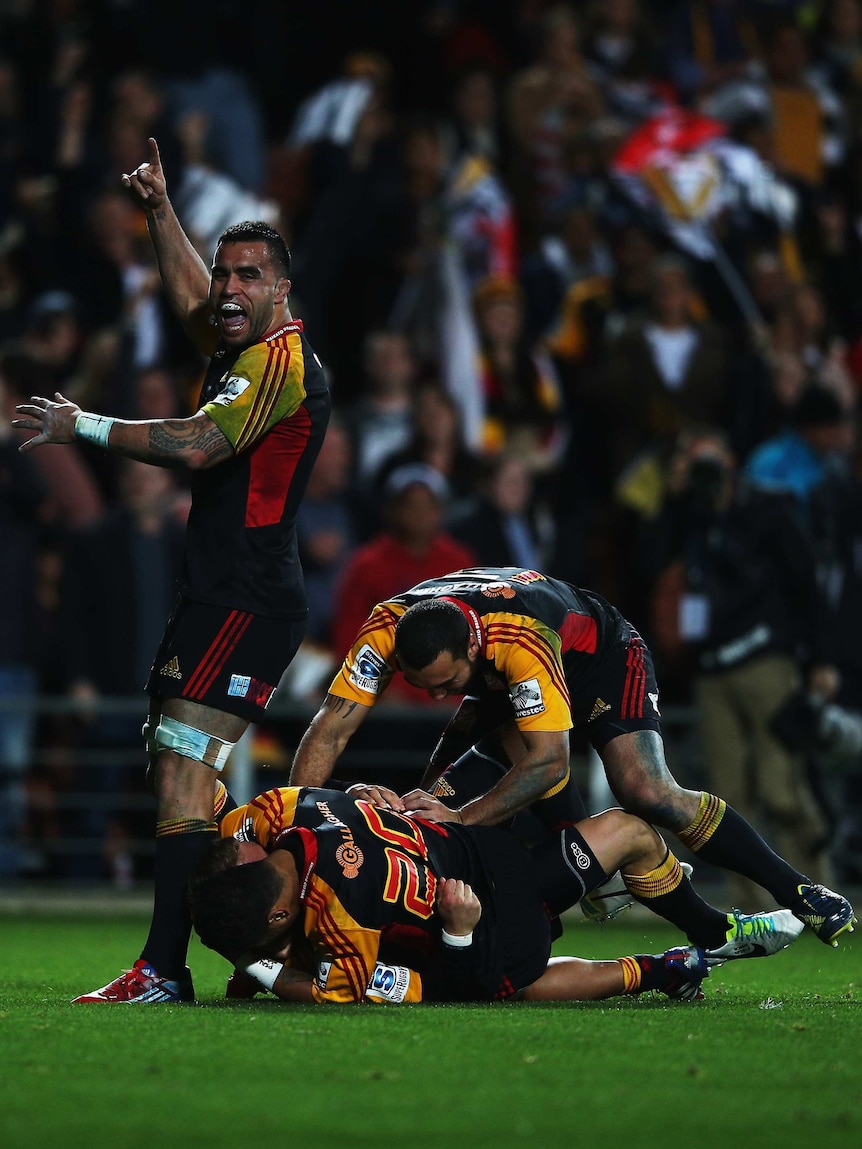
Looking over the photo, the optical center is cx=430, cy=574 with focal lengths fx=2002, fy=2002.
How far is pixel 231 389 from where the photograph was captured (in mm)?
6430

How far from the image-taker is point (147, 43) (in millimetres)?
14836

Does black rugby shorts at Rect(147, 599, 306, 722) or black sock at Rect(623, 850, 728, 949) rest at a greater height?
black rugby shorts at Rect(147, 599, 306, 722)

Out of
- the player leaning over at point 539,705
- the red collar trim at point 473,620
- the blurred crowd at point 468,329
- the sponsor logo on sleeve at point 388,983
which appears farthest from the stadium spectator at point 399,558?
the sponsor logo on sleeve at point 388,983

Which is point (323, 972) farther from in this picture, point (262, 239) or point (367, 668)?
point (262, 239)

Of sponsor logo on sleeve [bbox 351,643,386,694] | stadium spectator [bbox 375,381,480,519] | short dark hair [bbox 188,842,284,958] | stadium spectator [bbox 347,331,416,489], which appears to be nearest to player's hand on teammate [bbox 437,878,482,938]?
short dark hair [bbox 188,842,284,958]

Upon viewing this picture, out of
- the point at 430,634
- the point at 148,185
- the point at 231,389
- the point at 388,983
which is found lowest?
the point at 388,983

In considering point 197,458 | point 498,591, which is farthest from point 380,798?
point 197,458

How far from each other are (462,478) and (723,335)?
206 cm

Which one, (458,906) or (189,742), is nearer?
(458,906)

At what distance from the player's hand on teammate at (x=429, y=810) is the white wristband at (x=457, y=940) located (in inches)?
18.8

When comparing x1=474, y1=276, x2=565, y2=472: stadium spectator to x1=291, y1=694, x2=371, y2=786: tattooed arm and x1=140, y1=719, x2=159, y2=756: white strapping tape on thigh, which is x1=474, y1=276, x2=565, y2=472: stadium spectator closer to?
x1=291, y1=694, x2=371, y2=786: tattooed arm

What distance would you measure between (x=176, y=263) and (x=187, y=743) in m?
1.81

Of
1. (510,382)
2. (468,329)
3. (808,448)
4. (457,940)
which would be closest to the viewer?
(457,940)

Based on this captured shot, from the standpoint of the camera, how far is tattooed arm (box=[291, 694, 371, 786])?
6957 mm
